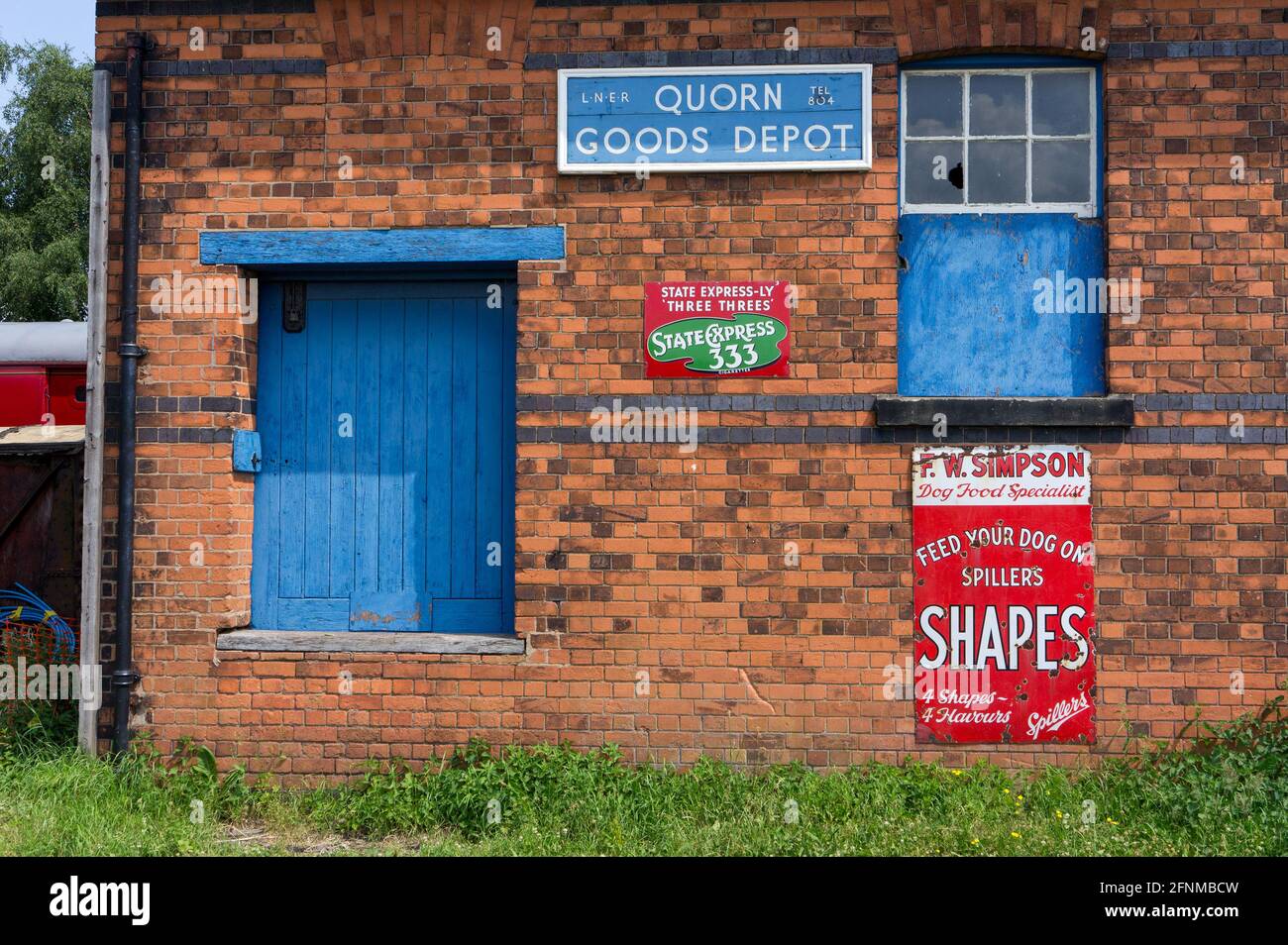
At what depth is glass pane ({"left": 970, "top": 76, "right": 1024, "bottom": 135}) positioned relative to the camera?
5.77 meters

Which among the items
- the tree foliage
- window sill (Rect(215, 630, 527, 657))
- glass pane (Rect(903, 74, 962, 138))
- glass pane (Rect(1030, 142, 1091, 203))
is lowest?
window sill (Rect(215, 630, 527, 657))

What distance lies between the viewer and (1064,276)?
5.73 m

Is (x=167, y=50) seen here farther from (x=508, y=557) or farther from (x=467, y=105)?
(x=508, y=557)

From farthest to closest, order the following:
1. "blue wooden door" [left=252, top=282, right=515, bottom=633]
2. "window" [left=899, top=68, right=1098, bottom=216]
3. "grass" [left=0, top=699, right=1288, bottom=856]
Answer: "blue wooden door" [left=252, top=282, right=515, bottom=633], "window" [left=899, top=68, right=1098, bottom=216], "grass" [left=0, top=699, right=1288, bottom=856]

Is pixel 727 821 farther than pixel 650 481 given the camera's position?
No

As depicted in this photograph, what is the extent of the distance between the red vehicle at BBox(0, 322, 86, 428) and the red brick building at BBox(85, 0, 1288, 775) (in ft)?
17.8

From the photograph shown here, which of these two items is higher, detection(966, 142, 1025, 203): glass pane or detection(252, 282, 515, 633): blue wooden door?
detection(966, 142, 1025, 203): glass pane

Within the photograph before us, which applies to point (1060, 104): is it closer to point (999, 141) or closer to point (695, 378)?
point (999, 141)

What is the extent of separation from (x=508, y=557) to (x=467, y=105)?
257cm

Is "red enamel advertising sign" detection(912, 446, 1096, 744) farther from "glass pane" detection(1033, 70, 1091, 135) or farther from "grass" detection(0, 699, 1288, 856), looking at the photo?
"glass pane" detection(1033, 70, 1091, 135)

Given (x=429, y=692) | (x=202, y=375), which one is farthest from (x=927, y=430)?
(x=202, y=375)

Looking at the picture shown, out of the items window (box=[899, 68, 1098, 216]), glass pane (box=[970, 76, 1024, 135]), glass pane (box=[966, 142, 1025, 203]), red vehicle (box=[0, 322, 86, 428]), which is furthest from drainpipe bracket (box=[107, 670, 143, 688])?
red vehicle (box=[0, 322, 86, 428])

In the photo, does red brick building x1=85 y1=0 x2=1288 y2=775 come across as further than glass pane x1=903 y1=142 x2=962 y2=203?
No

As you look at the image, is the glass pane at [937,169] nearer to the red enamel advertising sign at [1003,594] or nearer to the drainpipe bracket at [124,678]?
the red enamel advertising sign at [1003,594]
